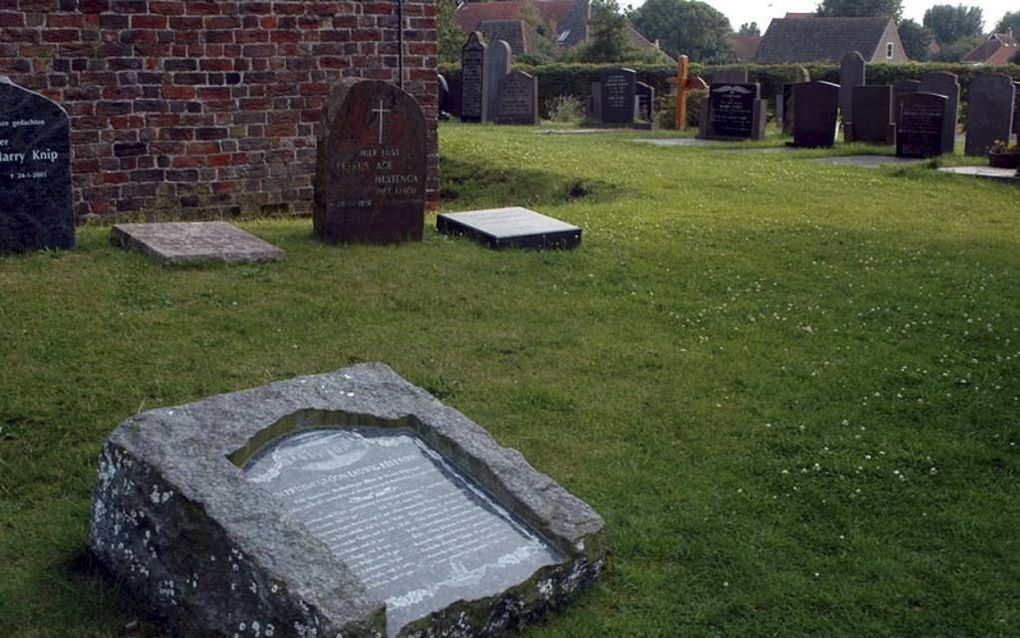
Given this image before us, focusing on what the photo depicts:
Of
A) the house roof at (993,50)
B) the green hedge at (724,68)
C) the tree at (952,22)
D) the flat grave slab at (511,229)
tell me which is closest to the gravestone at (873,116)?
the flat grave slab at (511,229)

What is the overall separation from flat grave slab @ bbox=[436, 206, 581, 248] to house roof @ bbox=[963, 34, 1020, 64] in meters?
86.9

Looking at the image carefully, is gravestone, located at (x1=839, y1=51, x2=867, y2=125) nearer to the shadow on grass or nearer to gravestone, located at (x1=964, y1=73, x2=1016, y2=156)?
gravestone, located at (x1=964, y1=73, x2=1016, y2=156)

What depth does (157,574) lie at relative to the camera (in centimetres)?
388

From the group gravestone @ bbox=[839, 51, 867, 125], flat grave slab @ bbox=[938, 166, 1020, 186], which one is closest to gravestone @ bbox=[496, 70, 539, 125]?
gravestone @ bbox=[839, 51, 867, 125]

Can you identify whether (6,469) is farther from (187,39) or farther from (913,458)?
(187,39)

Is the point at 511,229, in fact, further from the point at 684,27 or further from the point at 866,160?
the point at 684,27

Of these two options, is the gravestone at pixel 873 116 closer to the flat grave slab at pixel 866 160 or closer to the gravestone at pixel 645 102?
the flat grave slab at pixel 866 160

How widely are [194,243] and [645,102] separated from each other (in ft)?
69.0

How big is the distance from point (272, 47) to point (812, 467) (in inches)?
324

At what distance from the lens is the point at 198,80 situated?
38.1ft

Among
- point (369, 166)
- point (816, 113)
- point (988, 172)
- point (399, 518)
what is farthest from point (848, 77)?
point (399, 518)

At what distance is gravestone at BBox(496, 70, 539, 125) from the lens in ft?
88.4

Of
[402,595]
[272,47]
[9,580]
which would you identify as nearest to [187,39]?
[272,47]

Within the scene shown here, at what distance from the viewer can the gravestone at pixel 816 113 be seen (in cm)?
1984
